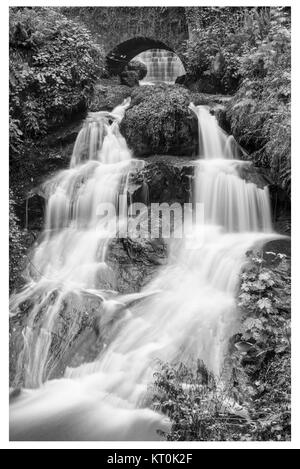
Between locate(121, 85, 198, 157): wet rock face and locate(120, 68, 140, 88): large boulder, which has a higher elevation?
locate(120, 68, 140, 88): large boulder

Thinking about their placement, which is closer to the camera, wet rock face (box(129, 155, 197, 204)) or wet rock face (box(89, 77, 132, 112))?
wet rock face (box(129, 155, 197, 204))

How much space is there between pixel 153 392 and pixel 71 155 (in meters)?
5.42

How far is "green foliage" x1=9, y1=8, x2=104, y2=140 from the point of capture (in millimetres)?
8742

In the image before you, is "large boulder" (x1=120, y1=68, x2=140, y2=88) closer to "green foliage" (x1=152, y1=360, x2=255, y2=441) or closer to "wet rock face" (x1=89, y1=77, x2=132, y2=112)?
"wet rock face" (x1=89, y1=77, x2=132, y2=112)

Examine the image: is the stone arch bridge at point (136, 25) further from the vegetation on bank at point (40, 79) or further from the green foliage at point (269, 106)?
the green foliage at point (269, 106)

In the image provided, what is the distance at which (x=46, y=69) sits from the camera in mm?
9172

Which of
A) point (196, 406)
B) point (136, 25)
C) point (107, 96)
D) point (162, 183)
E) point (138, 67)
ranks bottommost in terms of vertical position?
point (196, 406)

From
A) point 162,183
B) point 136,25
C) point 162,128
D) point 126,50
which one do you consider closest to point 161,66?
point 126,50

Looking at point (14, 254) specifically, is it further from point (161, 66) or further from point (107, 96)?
point (161, 66)

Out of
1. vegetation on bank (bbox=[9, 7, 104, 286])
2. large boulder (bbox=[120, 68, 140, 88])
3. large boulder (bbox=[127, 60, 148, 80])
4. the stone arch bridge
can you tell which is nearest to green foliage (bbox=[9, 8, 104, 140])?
vegetation on bank (bbox=[9, 7, 104, 286])

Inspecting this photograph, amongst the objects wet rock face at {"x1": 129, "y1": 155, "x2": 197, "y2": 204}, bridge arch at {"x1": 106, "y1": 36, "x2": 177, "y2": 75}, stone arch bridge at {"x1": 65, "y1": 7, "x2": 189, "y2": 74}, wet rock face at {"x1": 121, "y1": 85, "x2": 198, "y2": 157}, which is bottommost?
wet rock face at {"x1": 129, "y1": 155, "x2": 197, "y2": 204}

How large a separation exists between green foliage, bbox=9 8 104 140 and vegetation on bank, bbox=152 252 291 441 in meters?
5.40

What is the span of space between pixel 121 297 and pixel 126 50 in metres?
9.14
